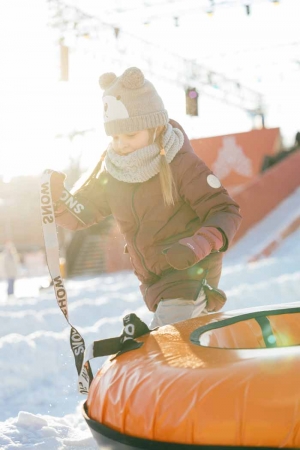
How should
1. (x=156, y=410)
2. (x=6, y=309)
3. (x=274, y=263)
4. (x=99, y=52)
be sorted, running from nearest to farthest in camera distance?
1. (x=156, y=410)
2. (x=6, y=309)
3. (x=274, y=263)
4. (x=99, y=52)

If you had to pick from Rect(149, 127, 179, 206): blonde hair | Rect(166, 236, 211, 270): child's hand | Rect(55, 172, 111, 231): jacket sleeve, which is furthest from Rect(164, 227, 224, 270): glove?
Rect(55, 172, 111, 231): jacket sleeve

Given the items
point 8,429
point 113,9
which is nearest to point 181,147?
point 8,429

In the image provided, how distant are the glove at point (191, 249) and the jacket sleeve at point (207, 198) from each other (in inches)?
3.8

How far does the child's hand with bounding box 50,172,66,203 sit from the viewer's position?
3152 mm

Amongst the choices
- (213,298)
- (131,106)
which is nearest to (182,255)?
(213,298)

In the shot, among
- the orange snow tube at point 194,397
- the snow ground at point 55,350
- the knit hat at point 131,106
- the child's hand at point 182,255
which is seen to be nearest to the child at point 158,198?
the knit hat at point 131,106

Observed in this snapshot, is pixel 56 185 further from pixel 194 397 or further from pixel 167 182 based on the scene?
pixel 194 397

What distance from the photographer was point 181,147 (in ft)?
10.2

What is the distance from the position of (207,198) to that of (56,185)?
72cm

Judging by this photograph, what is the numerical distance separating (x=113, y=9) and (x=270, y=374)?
18.9 m

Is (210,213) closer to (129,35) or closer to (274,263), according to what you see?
(274,263)

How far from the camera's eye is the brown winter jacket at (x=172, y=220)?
2938mm

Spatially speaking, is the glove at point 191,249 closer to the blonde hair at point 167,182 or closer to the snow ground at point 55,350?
the blonde hair at point 167,182

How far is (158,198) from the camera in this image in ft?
9.78
